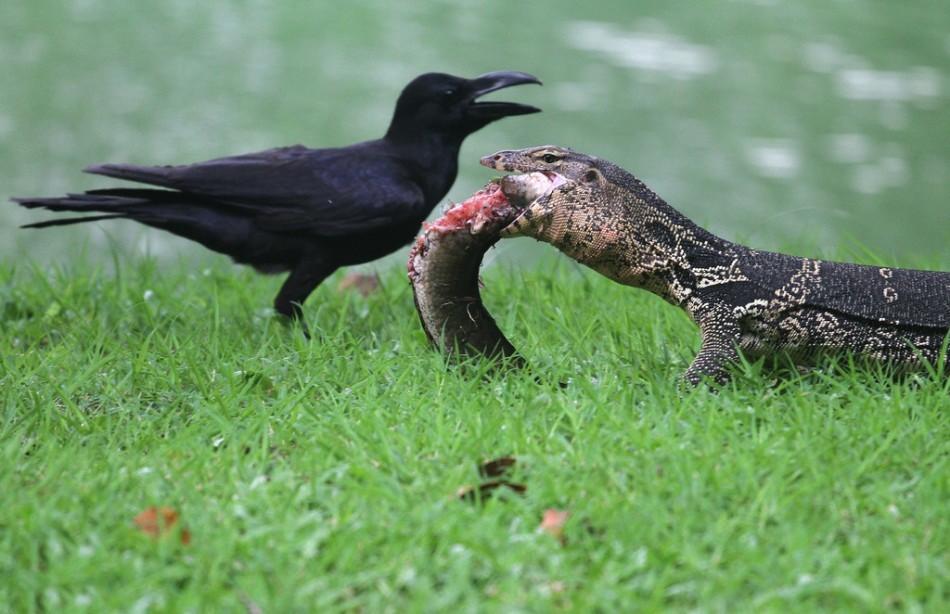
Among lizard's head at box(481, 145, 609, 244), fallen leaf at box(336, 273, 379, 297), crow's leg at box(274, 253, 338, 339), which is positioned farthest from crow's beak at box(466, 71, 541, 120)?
lizard's head at box(481, 145, 609, 244)

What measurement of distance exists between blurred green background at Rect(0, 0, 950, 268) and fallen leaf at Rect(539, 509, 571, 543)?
5002mm

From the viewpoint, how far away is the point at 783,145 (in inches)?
449

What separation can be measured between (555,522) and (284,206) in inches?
114

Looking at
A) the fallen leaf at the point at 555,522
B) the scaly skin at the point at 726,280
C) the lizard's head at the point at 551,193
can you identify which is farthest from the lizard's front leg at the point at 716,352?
the fallen leaf at the point at 555,522

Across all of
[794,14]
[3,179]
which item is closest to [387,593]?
[3,179]

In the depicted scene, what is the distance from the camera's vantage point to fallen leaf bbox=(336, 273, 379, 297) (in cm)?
598

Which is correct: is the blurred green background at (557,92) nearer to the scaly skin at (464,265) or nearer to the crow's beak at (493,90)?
the crow's beak at (493,90)

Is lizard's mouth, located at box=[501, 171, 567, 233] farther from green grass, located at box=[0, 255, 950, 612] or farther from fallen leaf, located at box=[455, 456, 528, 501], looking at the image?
fallen leaf, located at box=[455, 456, 528, 501]

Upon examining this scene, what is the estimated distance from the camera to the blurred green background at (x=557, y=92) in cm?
984

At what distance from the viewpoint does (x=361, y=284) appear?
6074mm

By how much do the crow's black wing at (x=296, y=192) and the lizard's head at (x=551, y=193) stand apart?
1334 mm

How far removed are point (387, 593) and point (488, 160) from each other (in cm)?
200

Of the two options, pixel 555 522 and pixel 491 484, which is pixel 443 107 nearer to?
pixel 491 484

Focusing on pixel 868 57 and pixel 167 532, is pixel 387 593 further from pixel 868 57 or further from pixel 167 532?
pixel 868 57
